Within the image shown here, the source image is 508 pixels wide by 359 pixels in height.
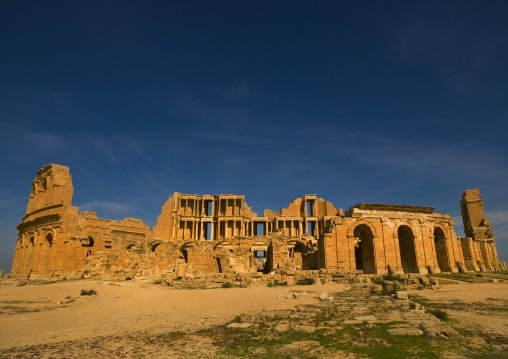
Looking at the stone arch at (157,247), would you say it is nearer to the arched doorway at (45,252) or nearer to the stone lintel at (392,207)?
the arched doorway at (45,252)

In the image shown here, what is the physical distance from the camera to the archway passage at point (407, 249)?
2336 centimetres

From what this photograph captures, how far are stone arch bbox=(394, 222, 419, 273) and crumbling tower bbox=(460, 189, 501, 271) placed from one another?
6.19 metres

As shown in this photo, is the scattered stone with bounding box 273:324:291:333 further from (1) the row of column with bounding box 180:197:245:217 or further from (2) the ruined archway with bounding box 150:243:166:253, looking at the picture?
(1) the row of column with bounding box 180:197:245:217

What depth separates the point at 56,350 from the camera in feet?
15.7

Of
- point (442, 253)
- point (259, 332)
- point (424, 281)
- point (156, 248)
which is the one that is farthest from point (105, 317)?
point (442, 253)

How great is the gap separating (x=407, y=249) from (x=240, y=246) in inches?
499

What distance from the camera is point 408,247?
24.1 m

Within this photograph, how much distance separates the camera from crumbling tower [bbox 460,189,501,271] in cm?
2723

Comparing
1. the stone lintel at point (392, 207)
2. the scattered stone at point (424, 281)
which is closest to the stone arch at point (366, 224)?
the stone lintel at point (392, 207)

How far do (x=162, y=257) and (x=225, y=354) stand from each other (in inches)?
800

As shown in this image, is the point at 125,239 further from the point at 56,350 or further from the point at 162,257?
the point at 56,350

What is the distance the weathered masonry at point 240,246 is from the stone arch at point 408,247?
0.07 metres

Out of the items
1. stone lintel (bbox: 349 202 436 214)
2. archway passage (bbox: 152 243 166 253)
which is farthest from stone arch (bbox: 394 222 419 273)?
archway passage (bbox: 152 243 166 253)

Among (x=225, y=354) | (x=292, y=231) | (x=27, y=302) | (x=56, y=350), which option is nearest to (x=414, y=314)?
(x=225, y=354)
